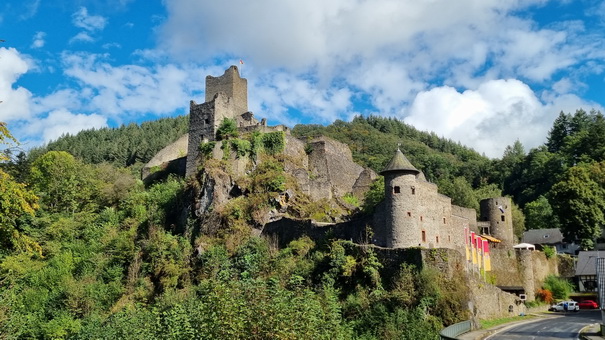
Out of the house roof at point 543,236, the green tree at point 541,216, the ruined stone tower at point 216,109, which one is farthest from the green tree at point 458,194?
the ruined stone tower at point 216,109

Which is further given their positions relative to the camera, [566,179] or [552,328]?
[566,179]

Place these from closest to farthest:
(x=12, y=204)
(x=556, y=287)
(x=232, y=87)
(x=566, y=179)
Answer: (x=12, y=204) → (x=556, y=287) → (x=232, y=87) → (x=566, y=179)

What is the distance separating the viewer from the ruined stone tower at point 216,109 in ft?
159

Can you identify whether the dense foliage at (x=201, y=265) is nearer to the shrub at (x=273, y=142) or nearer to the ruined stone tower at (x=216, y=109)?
the shrub at (x=273, y=142)

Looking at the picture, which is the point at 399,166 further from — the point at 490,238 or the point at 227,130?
the point at 227,130

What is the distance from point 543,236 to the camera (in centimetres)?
6869

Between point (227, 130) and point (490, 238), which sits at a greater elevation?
point (227, 130)

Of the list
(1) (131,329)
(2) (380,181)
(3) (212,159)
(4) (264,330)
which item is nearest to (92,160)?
(3) (212,159)

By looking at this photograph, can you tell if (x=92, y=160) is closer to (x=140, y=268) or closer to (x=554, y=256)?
(x=140, y=268)

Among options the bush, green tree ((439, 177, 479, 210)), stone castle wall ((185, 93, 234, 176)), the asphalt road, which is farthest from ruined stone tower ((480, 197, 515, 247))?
stone castle wall ((185, 93, 234, 176))

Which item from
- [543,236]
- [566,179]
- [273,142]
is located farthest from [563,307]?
[543,236]

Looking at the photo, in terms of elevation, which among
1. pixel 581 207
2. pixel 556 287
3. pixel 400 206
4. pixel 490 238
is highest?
pixel 581 207

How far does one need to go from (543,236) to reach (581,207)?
637 inches

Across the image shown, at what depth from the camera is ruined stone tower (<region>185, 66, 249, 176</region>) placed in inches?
1908
